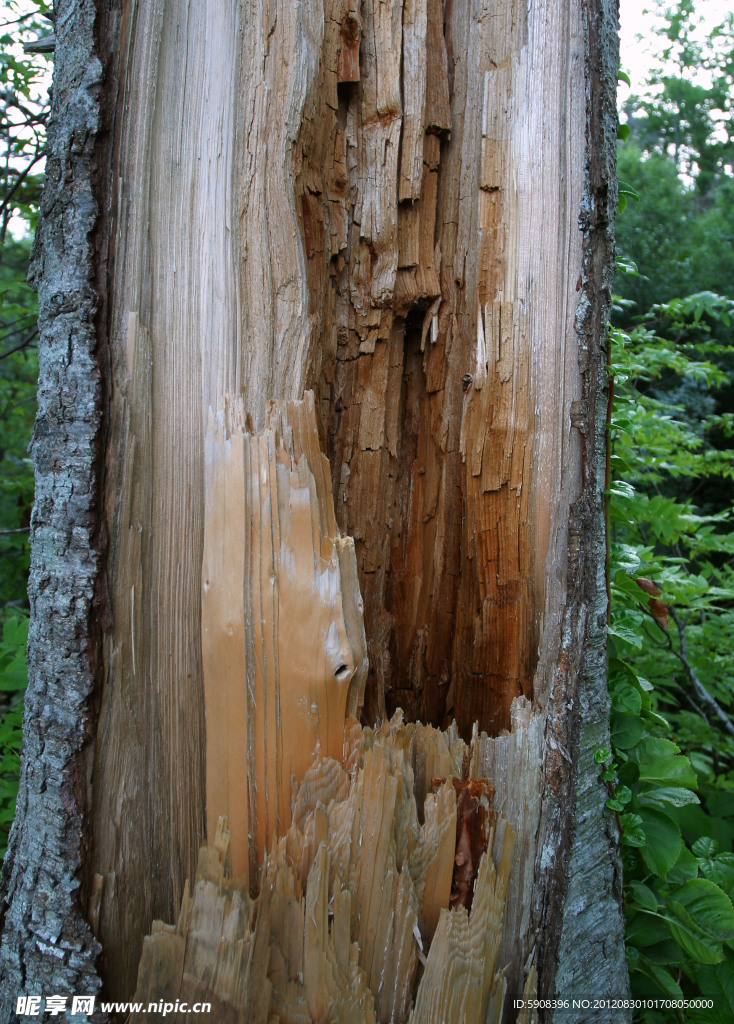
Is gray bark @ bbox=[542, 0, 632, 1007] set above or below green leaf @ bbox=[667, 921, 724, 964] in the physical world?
above

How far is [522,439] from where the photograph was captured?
132 cm

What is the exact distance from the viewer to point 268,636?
1.19 m

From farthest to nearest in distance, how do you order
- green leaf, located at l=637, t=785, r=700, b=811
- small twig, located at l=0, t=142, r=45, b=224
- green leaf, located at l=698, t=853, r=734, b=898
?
small twig, located at l=0, t=142, r=45, b=224 < green leaf, located at l=698, t=853, r=734, b=898 < green leaf, located at l=637, t=785, r=700, b=811

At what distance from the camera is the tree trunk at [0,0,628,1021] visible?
115 centimetres

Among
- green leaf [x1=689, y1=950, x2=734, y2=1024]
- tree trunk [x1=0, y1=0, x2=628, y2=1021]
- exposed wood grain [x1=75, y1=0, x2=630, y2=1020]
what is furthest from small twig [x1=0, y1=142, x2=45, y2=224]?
green leaf [x1=689, y1=950, x2=734, y2=1024]

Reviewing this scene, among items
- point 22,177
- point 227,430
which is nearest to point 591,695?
point 227,430

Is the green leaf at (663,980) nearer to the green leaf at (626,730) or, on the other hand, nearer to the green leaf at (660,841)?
the green leaf at (660,841)

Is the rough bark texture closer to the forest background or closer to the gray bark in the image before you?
the forest background

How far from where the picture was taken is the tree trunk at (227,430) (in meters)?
1.15

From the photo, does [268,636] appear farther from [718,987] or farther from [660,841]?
[718,987]

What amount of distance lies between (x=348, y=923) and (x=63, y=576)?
0.80m

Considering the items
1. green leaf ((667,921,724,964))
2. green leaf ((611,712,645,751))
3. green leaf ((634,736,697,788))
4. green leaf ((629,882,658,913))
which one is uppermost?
green leaf ((611,712,645,751))

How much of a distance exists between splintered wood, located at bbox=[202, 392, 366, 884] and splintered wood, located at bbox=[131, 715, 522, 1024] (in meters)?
0.05

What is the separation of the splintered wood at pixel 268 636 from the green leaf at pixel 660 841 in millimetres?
786
